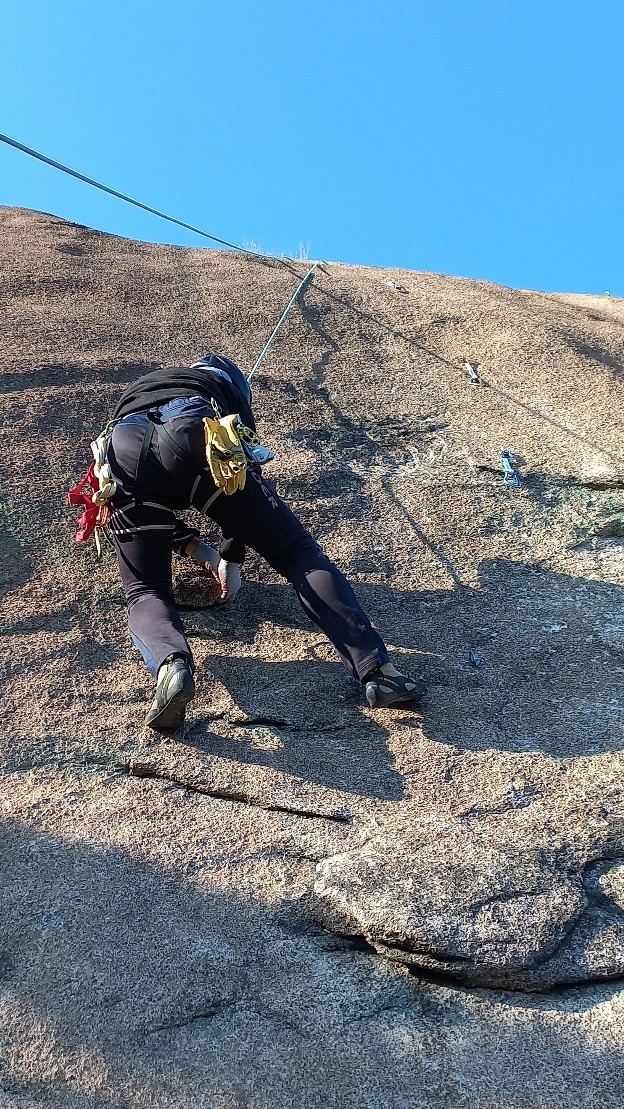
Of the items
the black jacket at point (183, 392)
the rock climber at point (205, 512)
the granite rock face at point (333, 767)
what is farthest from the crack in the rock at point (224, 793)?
the black jacket at point (183, 392)

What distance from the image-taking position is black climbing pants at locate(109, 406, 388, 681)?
317cm

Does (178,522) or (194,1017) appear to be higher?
(178,522)

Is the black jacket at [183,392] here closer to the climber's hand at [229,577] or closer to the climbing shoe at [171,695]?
the climber's hand at [229,577]

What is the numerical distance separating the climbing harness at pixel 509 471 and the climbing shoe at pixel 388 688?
1539 mm

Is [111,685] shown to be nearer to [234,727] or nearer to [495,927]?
[234,727]

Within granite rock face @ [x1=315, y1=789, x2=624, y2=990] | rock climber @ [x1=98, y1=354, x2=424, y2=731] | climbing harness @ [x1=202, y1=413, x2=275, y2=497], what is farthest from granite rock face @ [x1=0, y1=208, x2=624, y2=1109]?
climbing harness @ [x1=202, y1=413, x2=275, y2=497]

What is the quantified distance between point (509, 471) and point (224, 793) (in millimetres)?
2248

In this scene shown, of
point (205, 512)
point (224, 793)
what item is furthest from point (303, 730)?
point (205, 512)

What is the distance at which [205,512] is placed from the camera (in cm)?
337

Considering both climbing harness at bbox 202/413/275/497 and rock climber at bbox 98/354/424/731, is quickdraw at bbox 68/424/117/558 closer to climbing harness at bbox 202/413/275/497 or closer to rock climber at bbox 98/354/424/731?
rock climber at bbox 98/354/424/731

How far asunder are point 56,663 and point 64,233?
3.98 metres

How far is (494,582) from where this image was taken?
3785 millimetres

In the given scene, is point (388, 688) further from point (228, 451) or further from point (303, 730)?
point (228, 451)

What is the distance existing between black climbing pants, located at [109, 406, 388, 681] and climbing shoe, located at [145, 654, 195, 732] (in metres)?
0.28
